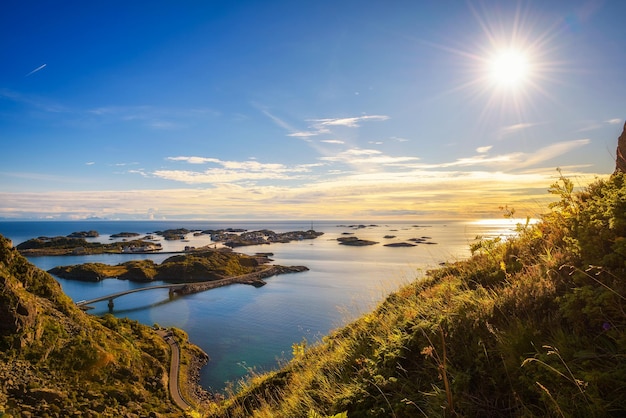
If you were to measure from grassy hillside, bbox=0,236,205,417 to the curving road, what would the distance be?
974mm

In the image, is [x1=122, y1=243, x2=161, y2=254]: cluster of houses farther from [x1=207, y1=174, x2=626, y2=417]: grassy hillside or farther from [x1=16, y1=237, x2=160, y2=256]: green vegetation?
[x1=207, y1=174, x2=626, y2=417]: grassy hillside

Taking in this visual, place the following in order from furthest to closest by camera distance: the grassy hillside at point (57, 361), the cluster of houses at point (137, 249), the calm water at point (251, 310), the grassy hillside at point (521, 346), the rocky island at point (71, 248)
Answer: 1. the cluster of houses at point (137, 249)
2. the rocky island at point (71, 248)
3. the calm water at point (251, 310)
4. the grassy hillside at point (57, 361)
5. the grassy hillside at point (521, 346)

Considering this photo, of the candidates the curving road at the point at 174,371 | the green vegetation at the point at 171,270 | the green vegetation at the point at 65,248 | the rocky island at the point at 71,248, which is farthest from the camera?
the rocky island at the point at 71,248

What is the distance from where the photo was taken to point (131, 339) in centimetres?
3097

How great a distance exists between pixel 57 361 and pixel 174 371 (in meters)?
15.0

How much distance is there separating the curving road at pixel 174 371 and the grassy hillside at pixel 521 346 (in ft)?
69.7

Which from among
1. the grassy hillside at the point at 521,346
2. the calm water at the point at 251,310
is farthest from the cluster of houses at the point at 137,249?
the grassy hillside at the point at 521,346

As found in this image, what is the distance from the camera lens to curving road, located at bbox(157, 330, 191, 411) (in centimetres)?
2567

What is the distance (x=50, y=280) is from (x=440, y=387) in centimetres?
3058

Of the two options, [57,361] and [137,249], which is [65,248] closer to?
[137,249]

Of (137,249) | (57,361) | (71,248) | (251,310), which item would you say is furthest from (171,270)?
(71,248)

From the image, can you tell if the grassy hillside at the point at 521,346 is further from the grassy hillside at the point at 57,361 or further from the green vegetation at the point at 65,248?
the green vegetation at the point at 65,248

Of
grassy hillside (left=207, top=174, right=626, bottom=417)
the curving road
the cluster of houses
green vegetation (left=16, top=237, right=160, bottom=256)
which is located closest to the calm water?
the curving road

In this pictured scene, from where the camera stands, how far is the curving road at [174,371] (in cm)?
2567
